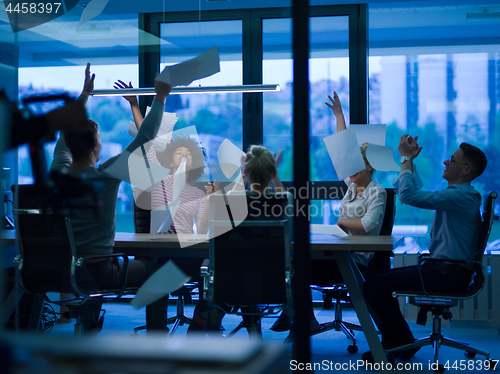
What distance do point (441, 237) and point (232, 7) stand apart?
2.96m

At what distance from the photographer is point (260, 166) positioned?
240cm

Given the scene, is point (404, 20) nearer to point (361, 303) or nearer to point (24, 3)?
point (361, 303)

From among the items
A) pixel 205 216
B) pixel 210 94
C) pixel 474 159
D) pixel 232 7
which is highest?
pixel 232 7

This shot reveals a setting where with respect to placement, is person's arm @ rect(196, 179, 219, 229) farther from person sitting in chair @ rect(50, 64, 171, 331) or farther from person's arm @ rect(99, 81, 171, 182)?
person's arm @ rect(99, 81, 171, 182)

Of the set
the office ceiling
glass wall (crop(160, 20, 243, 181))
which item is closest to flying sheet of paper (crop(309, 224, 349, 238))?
glass wall (crop(160, 20, 243, 181))

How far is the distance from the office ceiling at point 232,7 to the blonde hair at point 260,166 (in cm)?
221

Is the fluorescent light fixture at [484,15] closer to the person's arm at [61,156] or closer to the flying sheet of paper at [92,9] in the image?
the flying sheet of paper at [92,9]

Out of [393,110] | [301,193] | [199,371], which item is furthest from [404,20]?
[199,371]

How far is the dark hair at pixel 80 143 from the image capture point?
7.40ft

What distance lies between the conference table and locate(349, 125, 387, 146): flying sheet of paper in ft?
3.44

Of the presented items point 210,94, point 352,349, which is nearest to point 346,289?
point 352,349

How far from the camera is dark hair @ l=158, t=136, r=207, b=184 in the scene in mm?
3373

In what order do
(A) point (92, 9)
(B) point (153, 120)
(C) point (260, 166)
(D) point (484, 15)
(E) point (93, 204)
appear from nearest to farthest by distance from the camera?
(B) point (153, 120) < (E) point (93, 204) < (C) point (260, 166) < (D) point (484, 15) < (A) point (92, 9)

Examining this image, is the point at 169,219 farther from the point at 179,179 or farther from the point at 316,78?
the point at 316,78
